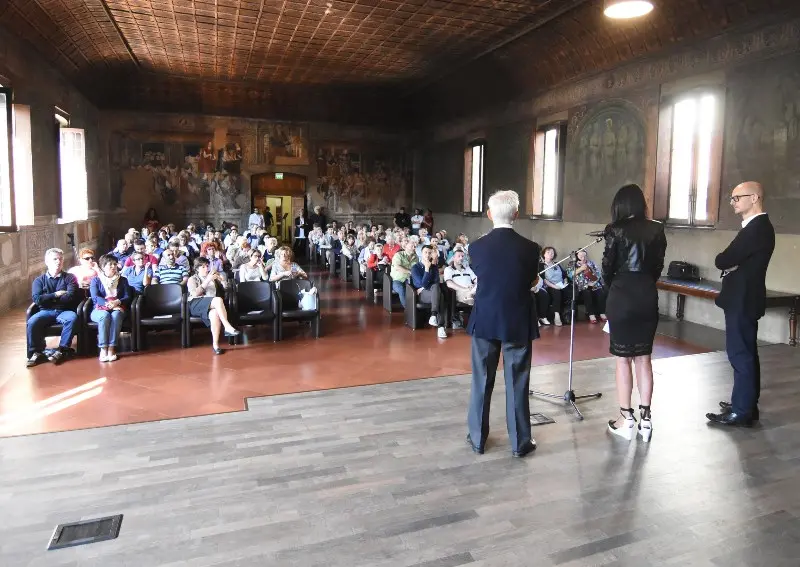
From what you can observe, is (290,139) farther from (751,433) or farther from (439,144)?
(751,433)

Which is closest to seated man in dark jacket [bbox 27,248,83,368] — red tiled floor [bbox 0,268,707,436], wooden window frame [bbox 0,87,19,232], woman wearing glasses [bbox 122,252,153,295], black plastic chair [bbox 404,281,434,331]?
red tiled floor [bbox 0,268,707,436]

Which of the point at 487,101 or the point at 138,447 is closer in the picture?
the point at 138,447

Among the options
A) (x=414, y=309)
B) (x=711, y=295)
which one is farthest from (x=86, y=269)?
(x=711, y=295)

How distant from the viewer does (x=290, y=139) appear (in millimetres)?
20656

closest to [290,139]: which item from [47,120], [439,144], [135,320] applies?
[439,144]

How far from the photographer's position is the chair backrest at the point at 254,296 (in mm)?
7512

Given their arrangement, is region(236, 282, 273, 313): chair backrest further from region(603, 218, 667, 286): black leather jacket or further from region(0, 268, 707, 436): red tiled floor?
region(603, 218, 667, 286): black leather jacket

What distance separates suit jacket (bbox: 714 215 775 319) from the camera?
4.20m

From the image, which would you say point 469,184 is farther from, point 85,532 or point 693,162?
point 85,532

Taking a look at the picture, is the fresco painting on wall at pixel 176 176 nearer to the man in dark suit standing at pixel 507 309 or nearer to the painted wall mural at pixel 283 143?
the painted wall mural at pixel 283 143

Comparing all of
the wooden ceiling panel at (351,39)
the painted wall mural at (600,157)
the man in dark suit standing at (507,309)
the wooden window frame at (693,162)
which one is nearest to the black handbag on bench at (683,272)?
the wooden window frame at (693,162)

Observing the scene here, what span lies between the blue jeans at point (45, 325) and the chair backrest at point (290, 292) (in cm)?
241

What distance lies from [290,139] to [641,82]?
1298cm

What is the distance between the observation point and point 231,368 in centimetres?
618
